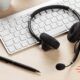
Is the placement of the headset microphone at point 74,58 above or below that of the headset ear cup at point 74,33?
below

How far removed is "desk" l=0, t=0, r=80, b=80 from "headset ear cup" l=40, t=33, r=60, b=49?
32 mm

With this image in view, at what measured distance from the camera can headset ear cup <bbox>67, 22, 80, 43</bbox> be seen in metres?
0.76

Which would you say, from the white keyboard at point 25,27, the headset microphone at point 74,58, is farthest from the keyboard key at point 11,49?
the headset microphone at point 74,58

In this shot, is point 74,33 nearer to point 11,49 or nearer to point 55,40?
point 55,40

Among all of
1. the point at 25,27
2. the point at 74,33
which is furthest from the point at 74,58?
the point at 25,27

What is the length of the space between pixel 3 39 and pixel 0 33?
0.09 ft

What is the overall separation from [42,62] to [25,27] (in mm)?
139

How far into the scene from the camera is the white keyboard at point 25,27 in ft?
2.53

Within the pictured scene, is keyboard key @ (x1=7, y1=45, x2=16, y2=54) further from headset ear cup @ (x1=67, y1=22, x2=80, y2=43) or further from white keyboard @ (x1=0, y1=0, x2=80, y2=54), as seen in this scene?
headset ear cup @ (x1=67, y1=22, x2=80, y2=43)

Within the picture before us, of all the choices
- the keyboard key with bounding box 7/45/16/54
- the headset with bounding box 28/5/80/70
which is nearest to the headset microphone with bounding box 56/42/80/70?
the headset with bounding box 28/5/80/70

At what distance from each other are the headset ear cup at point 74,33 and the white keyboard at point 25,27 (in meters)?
0.03

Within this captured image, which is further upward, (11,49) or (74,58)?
(11,49)

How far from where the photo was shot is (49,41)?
2.43 feet

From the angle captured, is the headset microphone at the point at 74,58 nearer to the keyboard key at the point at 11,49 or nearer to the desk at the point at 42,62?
the desk at the point at 42,62
